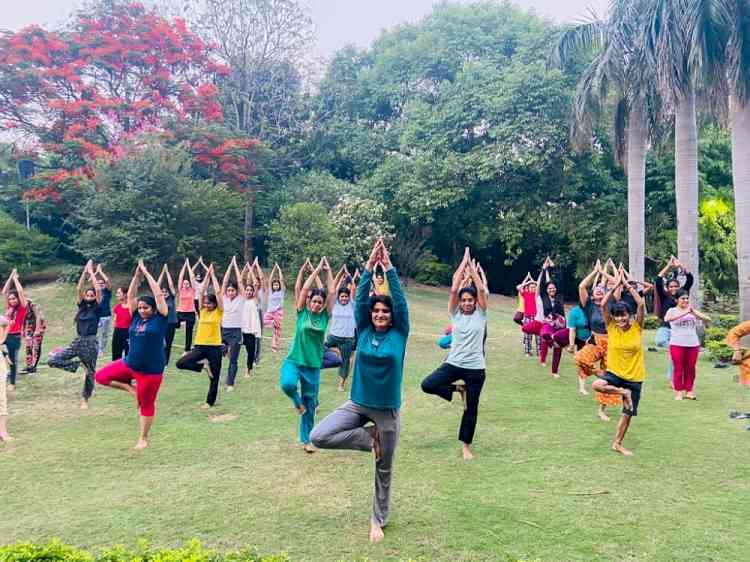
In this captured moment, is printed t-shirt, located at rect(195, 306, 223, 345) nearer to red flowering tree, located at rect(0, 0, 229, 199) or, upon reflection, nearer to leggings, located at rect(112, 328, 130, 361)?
leggings, located at rect(112, 328, 130, 361)

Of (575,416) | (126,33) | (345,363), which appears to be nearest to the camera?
(575,416)

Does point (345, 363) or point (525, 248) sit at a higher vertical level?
point (525, 248)

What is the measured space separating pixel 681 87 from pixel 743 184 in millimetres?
2766

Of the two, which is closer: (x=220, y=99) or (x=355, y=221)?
(x=355, y=221)

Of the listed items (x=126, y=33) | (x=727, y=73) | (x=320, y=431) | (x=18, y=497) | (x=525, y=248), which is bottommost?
(x=18, y=497)

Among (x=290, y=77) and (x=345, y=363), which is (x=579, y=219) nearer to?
(x=290, y=77)

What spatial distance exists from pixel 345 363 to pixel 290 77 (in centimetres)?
2159

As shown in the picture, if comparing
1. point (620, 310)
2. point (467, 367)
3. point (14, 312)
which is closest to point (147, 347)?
point (467, 367)

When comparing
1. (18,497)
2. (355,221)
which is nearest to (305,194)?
(355,221)

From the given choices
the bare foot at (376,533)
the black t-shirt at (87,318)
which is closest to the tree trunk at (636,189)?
the black t-shirt at (87,318)

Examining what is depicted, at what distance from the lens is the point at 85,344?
854 centimetres

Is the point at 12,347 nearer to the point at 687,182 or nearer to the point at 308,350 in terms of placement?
the point at 308,350

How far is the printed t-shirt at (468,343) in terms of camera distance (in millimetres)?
6297

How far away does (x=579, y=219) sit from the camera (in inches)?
989
